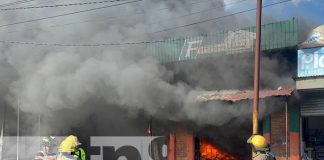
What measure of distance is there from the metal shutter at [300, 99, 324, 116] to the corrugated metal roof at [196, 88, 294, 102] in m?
0.64

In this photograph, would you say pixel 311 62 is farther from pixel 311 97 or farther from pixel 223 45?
pixel 223 45

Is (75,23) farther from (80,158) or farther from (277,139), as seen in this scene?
(80,158)

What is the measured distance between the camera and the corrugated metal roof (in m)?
11.0

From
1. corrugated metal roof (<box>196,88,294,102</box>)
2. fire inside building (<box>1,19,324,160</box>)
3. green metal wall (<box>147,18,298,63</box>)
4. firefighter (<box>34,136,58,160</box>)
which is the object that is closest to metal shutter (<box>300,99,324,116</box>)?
fire inside building (<box>1,19,324,160</box>)

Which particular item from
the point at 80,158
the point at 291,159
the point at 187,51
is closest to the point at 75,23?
the point at 187,51

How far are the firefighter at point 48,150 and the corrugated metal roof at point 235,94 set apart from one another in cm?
427

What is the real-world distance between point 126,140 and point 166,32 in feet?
11.1

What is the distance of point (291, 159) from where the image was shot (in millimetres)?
11289

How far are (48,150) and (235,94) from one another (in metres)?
5.58

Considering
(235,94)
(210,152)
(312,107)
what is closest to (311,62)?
(312,107)

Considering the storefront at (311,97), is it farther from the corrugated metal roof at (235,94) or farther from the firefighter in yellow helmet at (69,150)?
the firefighter in yellow helmet at (69,150)

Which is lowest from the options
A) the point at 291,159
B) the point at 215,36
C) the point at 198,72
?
the point at 291,159

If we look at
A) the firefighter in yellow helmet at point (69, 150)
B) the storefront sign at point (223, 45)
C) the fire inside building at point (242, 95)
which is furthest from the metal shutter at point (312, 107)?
the firefighter in yellow helmet at point (69, 150)

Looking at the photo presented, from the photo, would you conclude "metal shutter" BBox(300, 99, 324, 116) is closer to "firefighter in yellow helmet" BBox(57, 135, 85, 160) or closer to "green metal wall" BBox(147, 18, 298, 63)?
"green metal wall" BBox(147, 18, 298, 63)
